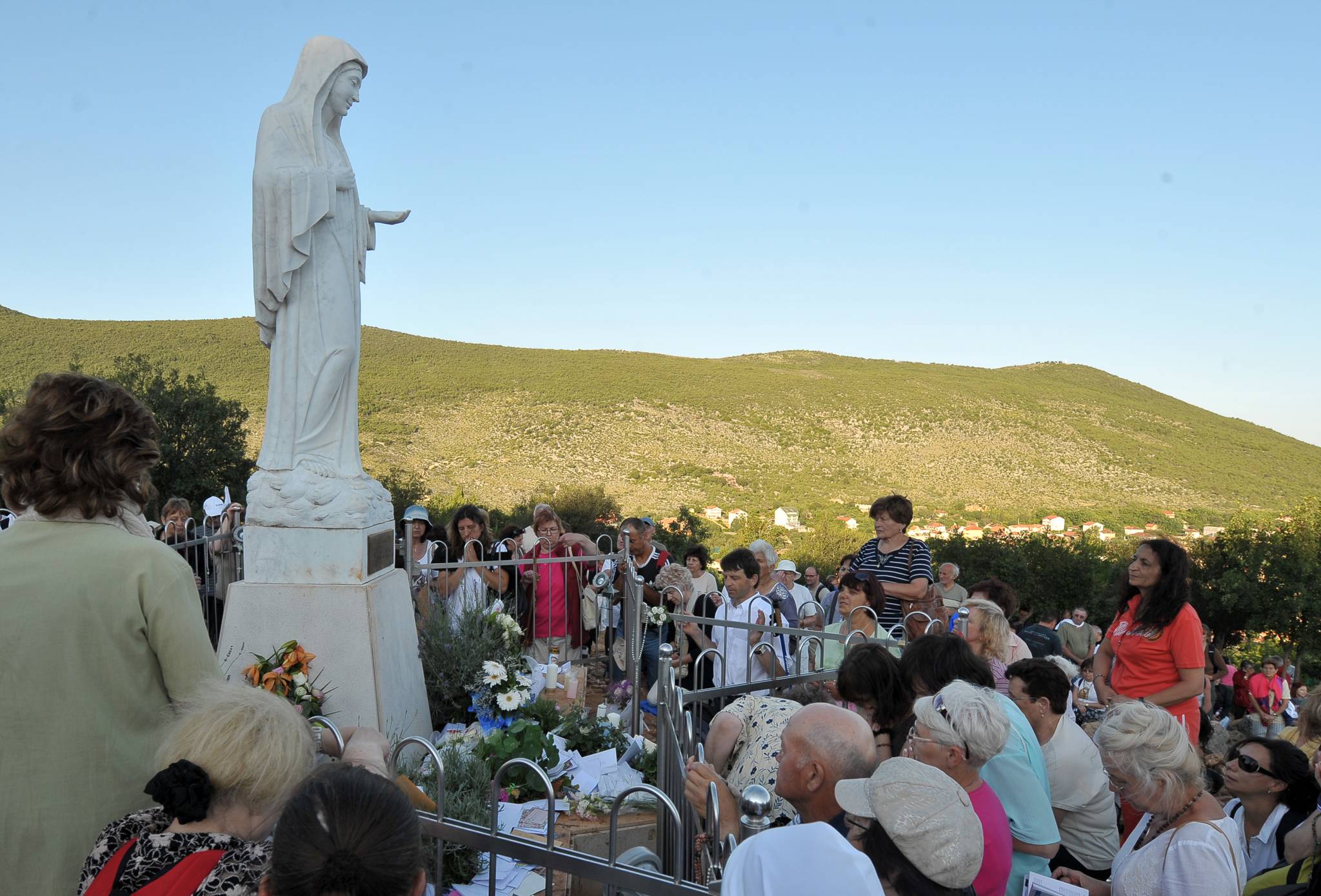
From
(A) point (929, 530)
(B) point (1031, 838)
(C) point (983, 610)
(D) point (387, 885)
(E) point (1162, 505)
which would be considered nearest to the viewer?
(D) point (387, 885)

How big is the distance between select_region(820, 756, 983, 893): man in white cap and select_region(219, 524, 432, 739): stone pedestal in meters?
3.44

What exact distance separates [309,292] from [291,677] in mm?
2067

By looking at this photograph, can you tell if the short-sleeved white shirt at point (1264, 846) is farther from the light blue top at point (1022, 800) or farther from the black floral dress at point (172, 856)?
the black floral dress at point (172, 856)

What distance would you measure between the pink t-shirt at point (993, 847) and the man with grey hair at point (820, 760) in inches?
13.1

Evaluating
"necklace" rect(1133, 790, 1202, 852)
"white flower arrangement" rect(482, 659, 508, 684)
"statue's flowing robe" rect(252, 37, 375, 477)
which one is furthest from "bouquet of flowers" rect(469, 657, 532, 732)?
"necklace" rect(1133, 790, 1202, 852)

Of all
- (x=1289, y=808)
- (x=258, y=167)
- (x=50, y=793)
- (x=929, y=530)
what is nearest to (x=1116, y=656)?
(x=1289, y=808)

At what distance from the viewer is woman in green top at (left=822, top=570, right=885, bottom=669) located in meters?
5.27

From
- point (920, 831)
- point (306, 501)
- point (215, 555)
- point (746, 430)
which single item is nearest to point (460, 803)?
point (306, 501)

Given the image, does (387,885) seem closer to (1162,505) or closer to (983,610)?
(983,610)

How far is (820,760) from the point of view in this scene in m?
2.47

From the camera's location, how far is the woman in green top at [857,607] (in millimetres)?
5270

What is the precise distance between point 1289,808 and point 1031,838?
40.9 inches

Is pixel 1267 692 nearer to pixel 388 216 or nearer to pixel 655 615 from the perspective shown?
pixel 655 615

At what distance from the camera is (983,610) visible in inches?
174
